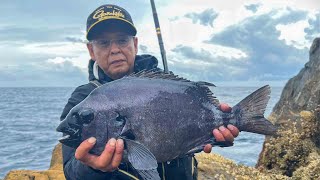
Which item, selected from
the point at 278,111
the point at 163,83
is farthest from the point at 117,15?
the point at 278,111

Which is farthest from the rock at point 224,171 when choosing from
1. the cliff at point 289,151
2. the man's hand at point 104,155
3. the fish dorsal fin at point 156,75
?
the man's hand at point 104,155

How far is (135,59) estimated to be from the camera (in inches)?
175

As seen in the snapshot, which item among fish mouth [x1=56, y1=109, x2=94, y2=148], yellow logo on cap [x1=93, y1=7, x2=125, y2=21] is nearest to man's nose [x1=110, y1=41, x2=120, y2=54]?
yellow logo on cap [x1=93, y1=7, x2=125, y2=21]

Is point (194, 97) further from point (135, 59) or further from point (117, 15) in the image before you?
point (117, 15)

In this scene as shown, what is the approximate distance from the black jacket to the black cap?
37 centimetres

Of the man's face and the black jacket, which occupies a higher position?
the man's face

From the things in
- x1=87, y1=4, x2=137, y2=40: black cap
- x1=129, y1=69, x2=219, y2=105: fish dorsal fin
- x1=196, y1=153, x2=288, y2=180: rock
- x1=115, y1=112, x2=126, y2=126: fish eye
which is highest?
x1=87, y1=4, x2=137, y2=40: black cap

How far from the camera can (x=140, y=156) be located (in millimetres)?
3256

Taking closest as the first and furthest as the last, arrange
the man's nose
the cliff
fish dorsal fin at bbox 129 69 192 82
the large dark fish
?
the large dark fish
fish dorsal fin at bbox 129 69 192 82
the man's nose
the cliff

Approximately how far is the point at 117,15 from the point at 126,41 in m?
0.29

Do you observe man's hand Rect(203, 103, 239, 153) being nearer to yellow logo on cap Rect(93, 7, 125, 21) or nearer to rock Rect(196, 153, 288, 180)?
yellow logo on cap Rect(93, 7, 125, 21)

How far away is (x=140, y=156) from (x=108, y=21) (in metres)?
1.62

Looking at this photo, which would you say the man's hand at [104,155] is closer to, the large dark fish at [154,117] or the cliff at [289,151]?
the large dark fish at [154,117]

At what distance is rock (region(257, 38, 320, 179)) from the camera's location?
8.27 meters
